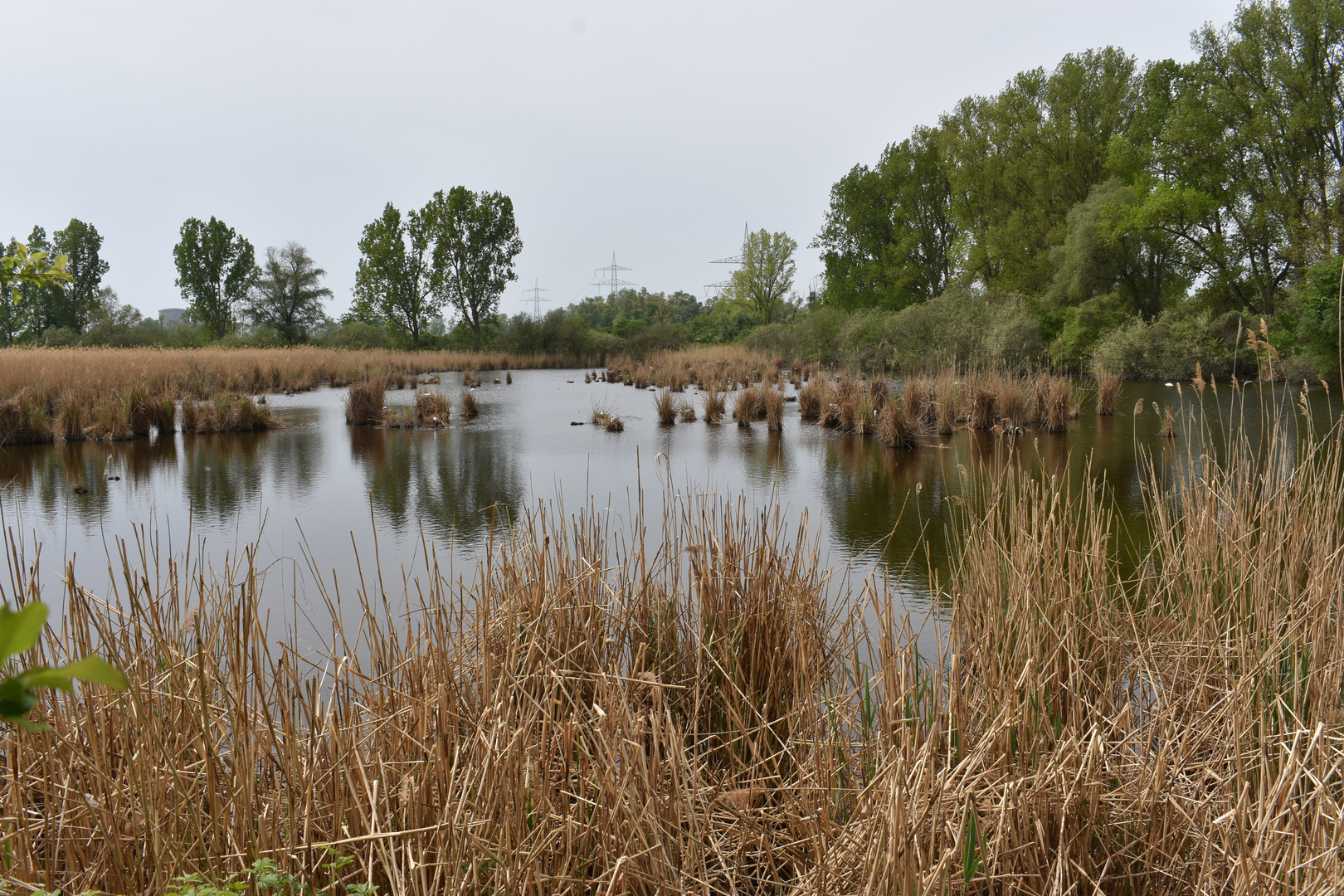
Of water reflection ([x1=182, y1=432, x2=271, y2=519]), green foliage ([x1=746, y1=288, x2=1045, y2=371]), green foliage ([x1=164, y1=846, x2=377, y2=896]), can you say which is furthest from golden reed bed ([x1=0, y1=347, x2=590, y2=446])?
green foliage ([x1=746, y1=288, x2=1045, y2=371])

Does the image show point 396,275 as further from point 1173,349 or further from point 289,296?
point 1173,349

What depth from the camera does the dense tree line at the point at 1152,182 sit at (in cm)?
1777

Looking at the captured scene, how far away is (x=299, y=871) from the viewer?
147 centimetres

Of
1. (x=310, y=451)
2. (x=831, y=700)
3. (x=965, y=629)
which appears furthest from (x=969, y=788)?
(x=310, y=451)

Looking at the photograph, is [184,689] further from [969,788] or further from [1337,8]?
[1337,8]

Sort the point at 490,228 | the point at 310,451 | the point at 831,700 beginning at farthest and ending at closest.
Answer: the point at 490,228 → the point at 310,451 → the point at 831,700

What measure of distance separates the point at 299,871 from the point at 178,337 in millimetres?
41165

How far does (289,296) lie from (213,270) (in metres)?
4.09

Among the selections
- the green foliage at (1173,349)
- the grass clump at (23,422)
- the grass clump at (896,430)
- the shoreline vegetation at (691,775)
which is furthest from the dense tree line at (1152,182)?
the grass clump at (23,422)

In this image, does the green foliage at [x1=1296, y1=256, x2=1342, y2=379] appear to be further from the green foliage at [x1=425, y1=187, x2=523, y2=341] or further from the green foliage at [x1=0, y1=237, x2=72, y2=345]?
the green foliage at [x1=425, y1=187, x2=523, y2=341]

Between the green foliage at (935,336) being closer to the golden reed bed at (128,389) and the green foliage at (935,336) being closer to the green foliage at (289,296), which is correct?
the golden reed bed at (128,389)

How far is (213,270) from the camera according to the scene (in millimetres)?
39500

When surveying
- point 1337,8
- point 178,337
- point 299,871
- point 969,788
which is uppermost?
point 1337,8

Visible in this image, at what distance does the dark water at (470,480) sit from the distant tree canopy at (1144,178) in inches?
371
